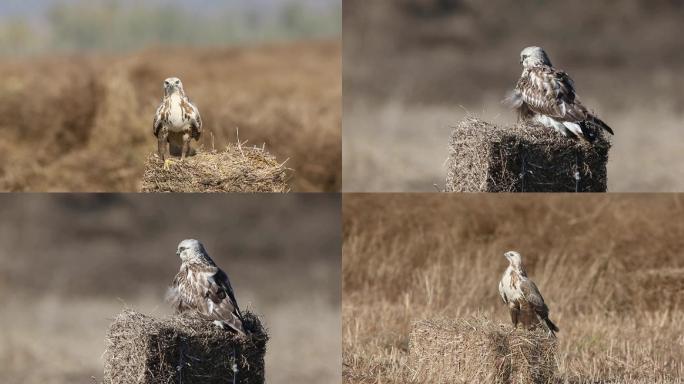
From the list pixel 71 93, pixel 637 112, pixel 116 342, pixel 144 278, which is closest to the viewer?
pixel 116 342

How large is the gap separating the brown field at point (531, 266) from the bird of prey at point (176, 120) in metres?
2.88

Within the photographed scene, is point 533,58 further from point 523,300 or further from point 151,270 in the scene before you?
point 151,270

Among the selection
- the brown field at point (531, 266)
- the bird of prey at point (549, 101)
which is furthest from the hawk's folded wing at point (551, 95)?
the brown field at point (531, 266)

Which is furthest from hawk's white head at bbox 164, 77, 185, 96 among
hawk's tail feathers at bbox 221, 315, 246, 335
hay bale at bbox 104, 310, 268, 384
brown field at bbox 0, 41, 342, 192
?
brown field at bbox 0, 41, 342, 192

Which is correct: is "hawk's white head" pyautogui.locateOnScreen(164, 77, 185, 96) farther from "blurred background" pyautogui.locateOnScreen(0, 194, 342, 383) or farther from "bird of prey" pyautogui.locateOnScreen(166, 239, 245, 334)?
"blurred background" pyautogui.locateOnScreen(0, 194, 342, 383)

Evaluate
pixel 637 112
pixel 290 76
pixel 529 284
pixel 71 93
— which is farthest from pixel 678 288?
pixel 290 76

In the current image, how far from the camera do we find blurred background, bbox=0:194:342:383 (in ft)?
67.7

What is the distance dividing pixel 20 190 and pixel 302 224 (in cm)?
1429

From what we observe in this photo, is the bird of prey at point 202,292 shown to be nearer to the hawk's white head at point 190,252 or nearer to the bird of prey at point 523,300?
the hawk's white head at point 190,252

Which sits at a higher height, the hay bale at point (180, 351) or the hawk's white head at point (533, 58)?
the hawk's white head at point (533, 58)

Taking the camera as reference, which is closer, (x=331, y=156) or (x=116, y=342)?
(x=116, y=342)

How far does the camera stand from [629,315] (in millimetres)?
14344

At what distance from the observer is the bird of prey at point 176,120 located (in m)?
9.68

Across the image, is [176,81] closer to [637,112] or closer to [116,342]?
[116,342]
